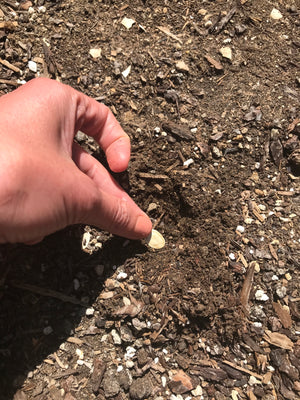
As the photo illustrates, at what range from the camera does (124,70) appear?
1.93 metres

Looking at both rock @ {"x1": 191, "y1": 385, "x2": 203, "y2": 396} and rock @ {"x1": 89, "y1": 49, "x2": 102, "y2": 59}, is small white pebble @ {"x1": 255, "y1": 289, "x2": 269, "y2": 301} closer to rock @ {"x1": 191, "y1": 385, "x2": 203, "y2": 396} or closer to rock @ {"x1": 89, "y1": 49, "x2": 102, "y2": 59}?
rock @ {"x1": 191, "y1": 385, "x2": 203, "y2": 396}

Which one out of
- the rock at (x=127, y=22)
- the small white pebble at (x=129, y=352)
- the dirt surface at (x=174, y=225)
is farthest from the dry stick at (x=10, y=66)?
the small white pebble at (x=129, y=352)

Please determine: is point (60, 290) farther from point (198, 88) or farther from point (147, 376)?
point (198, 88)

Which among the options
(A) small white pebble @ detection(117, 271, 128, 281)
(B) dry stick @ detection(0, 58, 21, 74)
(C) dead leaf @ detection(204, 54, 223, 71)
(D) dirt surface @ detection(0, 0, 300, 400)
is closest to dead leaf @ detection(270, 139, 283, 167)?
(D) dirt surface @ detection(0, 0, 300, 400)

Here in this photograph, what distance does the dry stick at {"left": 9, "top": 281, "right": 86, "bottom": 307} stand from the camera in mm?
1691

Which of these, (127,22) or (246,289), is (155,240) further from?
(127,22)

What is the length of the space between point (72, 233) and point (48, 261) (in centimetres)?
19

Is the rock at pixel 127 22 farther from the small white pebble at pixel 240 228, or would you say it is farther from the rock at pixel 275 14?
the small white pebble at pixel 240 228

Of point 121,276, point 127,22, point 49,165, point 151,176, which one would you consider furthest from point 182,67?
point 121,276

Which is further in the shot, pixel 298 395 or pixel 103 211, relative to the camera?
pixel 298 395

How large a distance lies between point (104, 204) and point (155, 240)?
0.43 meters

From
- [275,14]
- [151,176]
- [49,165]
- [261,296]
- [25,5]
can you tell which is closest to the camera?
[49,165]

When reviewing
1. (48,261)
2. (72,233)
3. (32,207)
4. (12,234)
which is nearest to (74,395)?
(48,261)

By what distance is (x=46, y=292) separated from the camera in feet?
5.58
